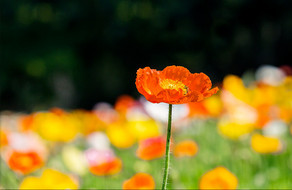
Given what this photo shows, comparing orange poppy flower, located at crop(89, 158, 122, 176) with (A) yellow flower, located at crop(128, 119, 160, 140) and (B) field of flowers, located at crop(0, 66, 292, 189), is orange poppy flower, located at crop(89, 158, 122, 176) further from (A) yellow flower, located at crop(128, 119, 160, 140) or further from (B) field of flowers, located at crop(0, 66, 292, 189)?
(A) yellow flower, located at crop(128, 119, 160, 140)

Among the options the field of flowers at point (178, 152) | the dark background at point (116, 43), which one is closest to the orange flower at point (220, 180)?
the field of flowers at point (178, 152)

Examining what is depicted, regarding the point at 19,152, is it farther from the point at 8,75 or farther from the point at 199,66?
the point at 8,75

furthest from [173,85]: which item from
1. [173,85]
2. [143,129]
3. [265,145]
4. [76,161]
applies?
[143,129]

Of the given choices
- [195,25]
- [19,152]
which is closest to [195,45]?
[195,25]

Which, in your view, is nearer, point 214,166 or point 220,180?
point 220,180

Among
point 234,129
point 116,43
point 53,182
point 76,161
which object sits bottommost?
point 53,182

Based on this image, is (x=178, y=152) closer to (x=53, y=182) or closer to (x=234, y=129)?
(x=234, y=129)

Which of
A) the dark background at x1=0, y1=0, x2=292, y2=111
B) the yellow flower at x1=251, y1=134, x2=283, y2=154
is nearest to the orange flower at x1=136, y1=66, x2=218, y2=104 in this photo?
the yellow flower at x1=251, y1=134, x2=283, y2=154
